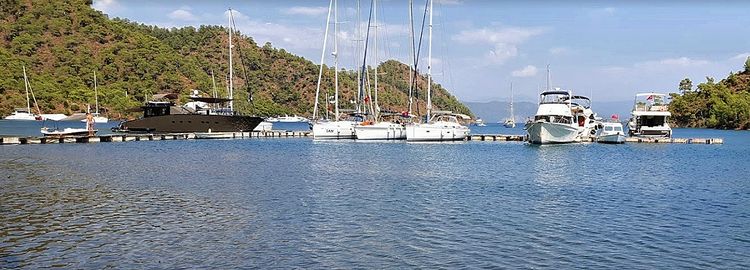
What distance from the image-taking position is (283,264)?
1695 cm

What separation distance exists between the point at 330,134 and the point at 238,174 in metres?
42.9

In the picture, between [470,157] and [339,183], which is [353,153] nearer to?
[470,157]

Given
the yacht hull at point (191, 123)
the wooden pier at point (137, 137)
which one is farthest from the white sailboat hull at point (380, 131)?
the yacht hull at point (191, 123)

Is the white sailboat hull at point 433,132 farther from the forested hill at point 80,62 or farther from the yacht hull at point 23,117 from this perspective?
the yacht hull at point 23,117

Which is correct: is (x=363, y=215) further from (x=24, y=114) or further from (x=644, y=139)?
(x=24, y=114)

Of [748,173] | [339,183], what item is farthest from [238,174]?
[748,173]

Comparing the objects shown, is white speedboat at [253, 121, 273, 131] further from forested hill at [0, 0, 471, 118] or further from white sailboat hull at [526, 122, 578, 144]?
forested hill at [0, 0, 471, 118]

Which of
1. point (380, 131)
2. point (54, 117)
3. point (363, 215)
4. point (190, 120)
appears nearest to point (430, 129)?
point (380, 131)

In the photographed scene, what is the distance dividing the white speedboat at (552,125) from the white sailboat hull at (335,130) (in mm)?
21454

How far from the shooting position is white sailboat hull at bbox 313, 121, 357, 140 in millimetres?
81688

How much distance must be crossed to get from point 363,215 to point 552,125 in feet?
168

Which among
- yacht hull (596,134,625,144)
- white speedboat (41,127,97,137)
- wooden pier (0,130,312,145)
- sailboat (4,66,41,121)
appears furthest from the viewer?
sailboat (4,66,41,121)

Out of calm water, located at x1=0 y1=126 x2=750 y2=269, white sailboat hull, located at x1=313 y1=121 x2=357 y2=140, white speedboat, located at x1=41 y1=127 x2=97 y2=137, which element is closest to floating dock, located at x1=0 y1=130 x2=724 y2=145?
white speedboat, located at x1=41 y1=127 x2=97 y2=137

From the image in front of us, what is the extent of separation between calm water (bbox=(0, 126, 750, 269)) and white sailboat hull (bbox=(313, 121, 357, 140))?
34.0 m
